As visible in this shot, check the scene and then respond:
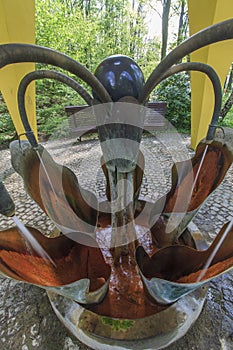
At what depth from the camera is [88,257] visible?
52.4 inches

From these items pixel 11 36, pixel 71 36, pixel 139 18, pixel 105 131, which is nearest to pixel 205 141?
pixel 105 131

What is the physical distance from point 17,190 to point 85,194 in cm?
A: 142

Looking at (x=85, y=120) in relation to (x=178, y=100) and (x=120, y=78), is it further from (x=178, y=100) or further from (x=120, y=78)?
(x=120, y=78)

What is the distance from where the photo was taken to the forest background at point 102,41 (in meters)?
6.01

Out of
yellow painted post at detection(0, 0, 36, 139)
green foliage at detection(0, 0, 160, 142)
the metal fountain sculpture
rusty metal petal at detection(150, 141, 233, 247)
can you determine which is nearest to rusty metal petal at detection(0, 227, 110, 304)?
the metal fountain sculpture

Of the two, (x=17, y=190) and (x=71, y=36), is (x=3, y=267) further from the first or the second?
(x=71, y=36)

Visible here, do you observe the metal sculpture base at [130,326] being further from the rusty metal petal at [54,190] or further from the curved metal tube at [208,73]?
the curved metal tube at [208,73]

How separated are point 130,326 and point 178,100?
600 centimetres

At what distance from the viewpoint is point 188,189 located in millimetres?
1426

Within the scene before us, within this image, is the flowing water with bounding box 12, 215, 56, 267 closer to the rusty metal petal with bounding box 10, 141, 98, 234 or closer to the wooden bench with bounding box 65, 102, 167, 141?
the rusty metal petal with bounding box 10, 141, 98, 234

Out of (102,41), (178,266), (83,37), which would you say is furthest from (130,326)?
(102,41)

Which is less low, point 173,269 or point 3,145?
point 173,269

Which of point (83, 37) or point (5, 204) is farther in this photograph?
point (83, 37)

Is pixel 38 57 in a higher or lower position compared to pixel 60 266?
higher
